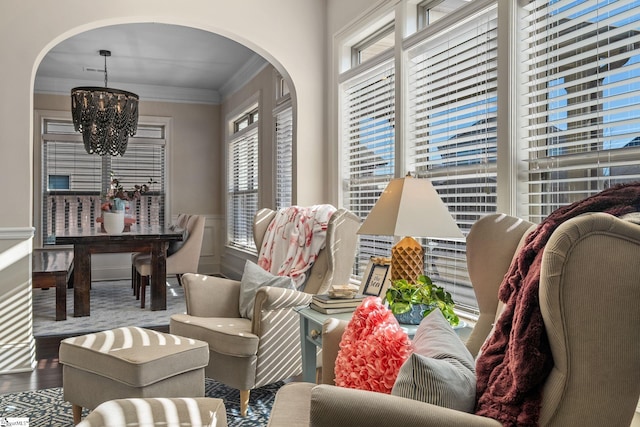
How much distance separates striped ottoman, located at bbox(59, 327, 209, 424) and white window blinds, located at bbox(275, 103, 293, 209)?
113 inches

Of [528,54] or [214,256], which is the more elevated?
[528,54]

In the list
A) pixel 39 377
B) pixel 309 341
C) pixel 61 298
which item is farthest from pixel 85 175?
pixel 309 341

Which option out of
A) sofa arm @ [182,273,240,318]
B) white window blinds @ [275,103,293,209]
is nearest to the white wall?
sofa arm @ [182,273,240,318]

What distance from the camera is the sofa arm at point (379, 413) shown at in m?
1.08

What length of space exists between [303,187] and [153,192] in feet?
14.2

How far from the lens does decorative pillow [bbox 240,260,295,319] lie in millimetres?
3084

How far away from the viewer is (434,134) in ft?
9.61

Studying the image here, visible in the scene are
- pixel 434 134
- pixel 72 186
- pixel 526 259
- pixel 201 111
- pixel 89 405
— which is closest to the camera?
pixel 526 259

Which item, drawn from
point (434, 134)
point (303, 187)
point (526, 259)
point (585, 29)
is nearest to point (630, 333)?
point (526, 259)

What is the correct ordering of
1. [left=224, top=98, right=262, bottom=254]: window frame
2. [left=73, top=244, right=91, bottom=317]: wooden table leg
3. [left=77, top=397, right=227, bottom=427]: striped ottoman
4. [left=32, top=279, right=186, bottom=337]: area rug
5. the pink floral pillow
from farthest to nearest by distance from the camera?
[left=224, top=98, right=262, bottom=254]: window frame
[left=73, top=244, right=91, bottom=317]: wooden table leg
[left=32, top=279, right=186, bottom=337]: area rug
[left=77, top=397, right=227, bottom=427]: striped ottoman
the pink floral pillow

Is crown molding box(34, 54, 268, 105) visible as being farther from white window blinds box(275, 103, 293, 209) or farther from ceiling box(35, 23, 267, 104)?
white window blinds box(275, 103, 293, 209)

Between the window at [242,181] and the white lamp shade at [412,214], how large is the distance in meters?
4.23

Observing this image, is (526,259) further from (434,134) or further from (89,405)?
(89,405)

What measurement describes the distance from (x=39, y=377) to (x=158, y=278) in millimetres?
2094
